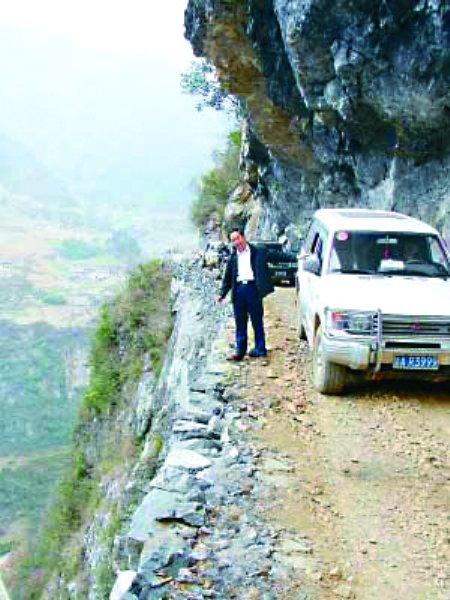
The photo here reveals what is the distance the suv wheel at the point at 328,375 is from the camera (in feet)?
30.5

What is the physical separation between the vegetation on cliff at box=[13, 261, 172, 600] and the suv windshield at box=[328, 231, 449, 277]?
10.0 m

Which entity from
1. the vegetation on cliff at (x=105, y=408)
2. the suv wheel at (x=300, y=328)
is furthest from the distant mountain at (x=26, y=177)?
the suv wheel at (x=300, y=328)

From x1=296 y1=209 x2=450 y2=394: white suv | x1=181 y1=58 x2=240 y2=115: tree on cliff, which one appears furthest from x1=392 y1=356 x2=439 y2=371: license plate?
x1=181 y1=58 x2=240 y2=115: tree on cliff

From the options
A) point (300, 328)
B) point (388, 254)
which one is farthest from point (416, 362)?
point (300, 328)

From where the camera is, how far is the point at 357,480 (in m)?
7.18

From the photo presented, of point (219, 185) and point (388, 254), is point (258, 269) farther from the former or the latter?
point (219, 185)

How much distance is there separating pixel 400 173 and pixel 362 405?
28.5 ft

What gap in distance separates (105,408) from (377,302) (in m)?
17.8

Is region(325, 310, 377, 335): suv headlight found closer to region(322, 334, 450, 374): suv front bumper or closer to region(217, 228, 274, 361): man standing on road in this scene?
region(322, 334, 450, 374): suv front bumper

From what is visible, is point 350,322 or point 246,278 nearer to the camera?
point 350,322

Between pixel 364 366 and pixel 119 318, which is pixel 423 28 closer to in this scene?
pixel 364 366

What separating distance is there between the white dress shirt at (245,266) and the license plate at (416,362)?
226 centimetres

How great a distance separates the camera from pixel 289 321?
14.0 meters

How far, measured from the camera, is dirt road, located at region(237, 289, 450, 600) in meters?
5.66
